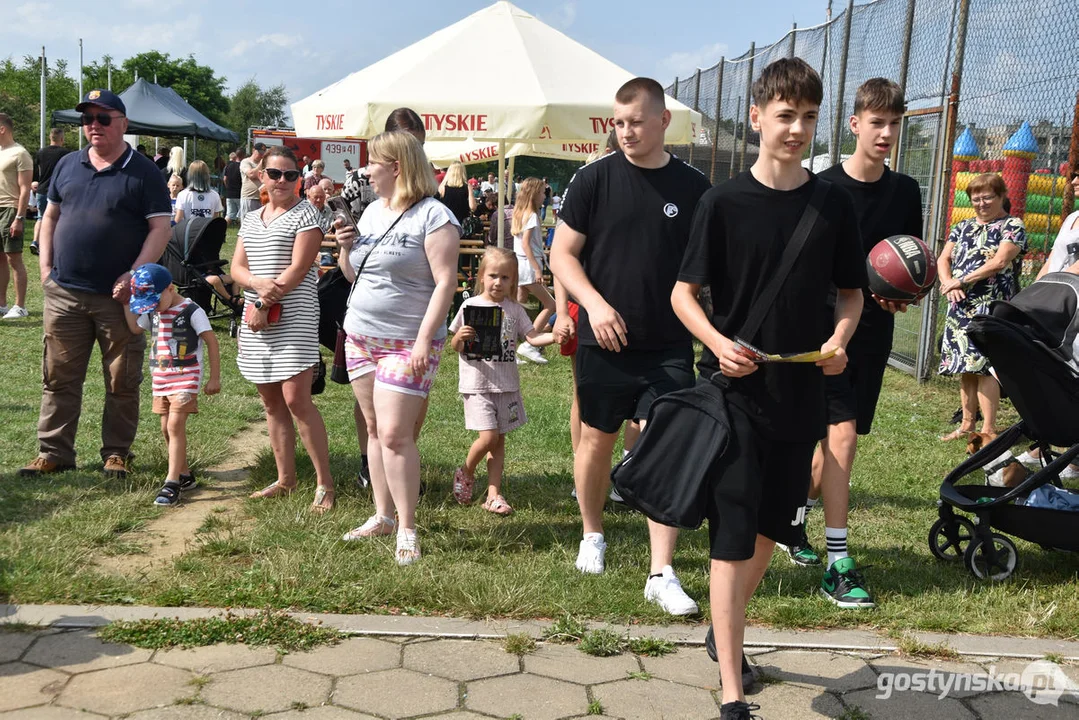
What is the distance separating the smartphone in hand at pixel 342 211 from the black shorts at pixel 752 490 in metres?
2.51

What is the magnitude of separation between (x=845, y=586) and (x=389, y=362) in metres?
2.20

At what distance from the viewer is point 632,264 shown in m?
4.59

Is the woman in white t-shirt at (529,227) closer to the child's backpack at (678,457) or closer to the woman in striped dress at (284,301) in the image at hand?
the woman in striped dress at (284,301)

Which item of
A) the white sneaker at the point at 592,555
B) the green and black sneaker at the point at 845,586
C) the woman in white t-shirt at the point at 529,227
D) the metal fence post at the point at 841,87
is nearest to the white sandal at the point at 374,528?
the white sneaker at the point at 592,555

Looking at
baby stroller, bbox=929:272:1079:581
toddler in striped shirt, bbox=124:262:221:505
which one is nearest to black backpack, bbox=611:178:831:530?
baby stroller, bbox=929:272:1079:581

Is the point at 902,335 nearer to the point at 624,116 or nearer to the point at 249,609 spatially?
the point at 624,116

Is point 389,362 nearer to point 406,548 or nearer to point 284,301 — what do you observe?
point 406,548

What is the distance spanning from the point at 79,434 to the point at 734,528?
552cm

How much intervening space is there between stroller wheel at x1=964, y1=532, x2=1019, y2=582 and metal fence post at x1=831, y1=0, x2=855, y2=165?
23.6 feet

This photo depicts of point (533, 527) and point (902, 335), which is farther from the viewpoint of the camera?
point (902, 335)

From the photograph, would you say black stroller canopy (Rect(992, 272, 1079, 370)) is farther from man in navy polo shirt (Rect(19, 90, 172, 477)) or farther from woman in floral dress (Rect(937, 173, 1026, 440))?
man in navy polo shirt (Rect(19, 90, 172, 477))

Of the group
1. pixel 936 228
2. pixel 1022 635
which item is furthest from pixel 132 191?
pixel 936 228

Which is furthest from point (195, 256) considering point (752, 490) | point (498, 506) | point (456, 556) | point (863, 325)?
point (752, 490)

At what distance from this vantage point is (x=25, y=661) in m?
3.77
